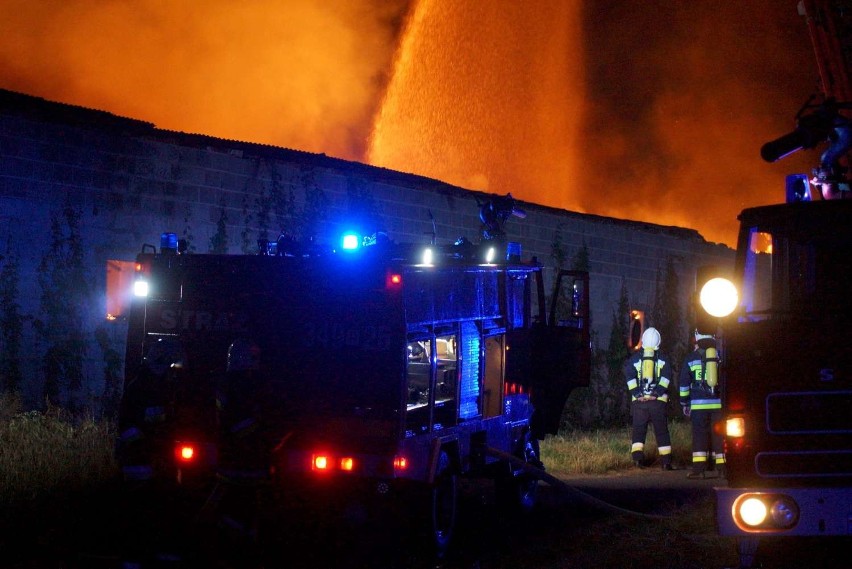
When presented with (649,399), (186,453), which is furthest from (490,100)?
(186,453)

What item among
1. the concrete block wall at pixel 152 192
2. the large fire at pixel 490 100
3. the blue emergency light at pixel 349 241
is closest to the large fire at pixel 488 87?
the large fire at pixel 490 100

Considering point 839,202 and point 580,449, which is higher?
point 839,202

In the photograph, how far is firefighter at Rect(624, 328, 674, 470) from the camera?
43.7ft

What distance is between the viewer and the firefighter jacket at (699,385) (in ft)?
41.8

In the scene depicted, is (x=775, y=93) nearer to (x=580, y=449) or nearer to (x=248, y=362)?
(x=580, y=449)

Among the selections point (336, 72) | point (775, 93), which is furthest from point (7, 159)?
point (775, 93)

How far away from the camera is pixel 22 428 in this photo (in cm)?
1006

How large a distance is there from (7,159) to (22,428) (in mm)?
2953

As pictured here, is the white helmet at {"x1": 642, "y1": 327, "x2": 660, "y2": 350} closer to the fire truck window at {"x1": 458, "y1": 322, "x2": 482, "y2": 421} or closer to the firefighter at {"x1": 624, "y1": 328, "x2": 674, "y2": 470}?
the firefighter at {"x1": 624, "y1": 328, "x2": 674, "y2": 470}

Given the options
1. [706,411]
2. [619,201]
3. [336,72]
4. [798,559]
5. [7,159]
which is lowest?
[798,559]

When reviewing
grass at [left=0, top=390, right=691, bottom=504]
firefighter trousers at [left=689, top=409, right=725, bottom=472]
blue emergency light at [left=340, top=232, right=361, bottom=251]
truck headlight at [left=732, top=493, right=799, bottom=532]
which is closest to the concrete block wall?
blue emergency light at [left=340, top=232, right=361, bottom=251]

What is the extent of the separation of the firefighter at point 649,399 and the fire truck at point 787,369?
7.17m

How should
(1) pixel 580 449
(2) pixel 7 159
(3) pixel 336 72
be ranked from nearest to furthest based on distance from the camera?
(2) pixel 7 159 < (1) pixel 580 449 < (3) pixel 336 72

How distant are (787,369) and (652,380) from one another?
7785 mm
